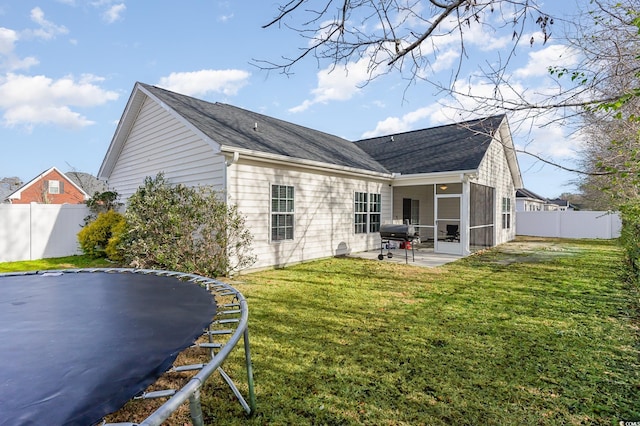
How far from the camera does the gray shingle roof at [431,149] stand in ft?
34.6

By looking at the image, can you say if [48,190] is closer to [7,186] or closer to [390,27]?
[7,186]

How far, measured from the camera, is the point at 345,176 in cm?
1001

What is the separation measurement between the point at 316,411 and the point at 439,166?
9.75m

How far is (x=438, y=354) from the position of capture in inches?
131

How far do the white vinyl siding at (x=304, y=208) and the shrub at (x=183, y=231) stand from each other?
0.56 meters

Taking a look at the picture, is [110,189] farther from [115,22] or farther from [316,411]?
[316,411]

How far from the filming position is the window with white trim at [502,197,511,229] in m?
14.6

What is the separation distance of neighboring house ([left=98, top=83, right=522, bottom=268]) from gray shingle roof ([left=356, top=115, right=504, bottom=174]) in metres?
0.05

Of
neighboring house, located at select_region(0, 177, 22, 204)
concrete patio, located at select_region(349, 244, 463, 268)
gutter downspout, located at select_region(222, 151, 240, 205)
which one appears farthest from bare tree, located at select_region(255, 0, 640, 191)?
neighboring house, located at select_region(0, 177, 22, 204)

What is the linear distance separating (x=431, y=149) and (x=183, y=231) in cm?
977

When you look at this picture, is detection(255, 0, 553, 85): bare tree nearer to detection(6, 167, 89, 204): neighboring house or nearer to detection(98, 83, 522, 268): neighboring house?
detection(98, 83, 522, 268): neighboring house

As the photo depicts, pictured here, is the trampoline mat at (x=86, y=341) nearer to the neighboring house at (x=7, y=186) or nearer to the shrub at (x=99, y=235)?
the shrub at (x=99, y=235)

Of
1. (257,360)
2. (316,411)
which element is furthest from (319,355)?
(316,411)

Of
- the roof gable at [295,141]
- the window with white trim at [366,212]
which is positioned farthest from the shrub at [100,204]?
the window with white trim at [366,212]
